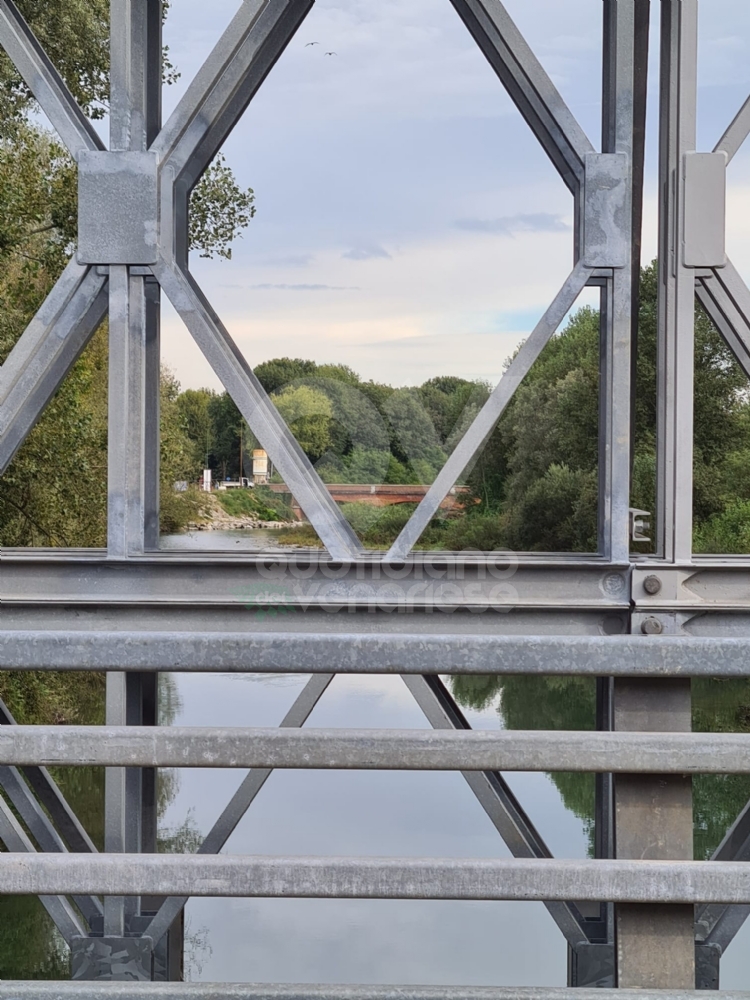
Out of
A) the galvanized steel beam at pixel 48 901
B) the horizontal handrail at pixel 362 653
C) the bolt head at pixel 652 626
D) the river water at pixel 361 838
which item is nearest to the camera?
the horizontal handrail at pixel 362 653

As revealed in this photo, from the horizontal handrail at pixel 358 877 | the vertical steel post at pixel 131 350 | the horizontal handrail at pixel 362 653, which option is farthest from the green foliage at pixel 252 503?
the horizontal handrail at pixel 358 877

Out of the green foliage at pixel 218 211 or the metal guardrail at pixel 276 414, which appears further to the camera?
the green foliage at pixel 218 211

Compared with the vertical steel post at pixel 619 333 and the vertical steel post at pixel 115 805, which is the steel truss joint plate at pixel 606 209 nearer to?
the vertical steel post at pixel 619 333

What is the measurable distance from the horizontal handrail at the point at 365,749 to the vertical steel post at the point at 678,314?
1134mm

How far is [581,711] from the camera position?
84.2 ft

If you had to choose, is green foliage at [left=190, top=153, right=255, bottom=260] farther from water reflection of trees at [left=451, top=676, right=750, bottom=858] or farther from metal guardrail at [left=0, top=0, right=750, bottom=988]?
metal guardrail at [left=0, top=0, right=750, bottom=988]

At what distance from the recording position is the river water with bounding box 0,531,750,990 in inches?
589

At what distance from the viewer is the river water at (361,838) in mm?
14953

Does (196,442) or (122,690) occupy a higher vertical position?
(196,442)

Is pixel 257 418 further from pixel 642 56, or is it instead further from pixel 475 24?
pixel 642 56

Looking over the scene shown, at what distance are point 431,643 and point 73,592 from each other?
1.43m

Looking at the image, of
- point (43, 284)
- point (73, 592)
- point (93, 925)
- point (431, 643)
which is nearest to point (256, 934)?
point (43, 284)

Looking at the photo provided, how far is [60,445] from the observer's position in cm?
1228

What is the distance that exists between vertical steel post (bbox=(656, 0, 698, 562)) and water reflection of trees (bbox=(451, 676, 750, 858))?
1759 centimetres
